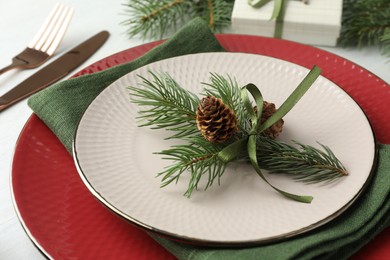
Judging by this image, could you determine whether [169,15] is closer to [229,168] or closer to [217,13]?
[217,13]

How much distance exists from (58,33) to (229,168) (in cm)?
45

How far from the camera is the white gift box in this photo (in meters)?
0.80

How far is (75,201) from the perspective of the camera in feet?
1.78

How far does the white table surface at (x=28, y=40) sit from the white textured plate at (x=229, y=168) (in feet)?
0.44

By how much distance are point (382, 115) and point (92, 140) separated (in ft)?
1.09

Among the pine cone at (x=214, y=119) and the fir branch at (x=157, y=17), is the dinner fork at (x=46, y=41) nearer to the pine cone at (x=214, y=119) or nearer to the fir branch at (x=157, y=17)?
the fir branch at (x=157, y=17)

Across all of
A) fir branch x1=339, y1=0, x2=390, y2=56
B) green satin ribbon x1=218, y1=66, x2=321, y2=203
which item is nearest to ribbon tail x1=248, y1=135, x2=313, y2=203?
green satin ribbon x1=218, y1=66, x2=321, y2=203

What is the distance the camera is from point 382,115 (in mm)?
631

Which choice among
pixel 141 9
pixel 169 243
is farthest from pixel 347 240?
pixel 141 9

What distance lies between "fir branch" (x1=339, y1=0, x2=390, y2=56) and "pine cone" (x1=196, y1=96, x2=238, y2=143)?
0.38 meters

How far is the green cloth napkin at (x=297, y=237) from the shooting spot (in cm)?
46

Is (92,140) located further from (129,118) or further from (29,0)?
(29,0)

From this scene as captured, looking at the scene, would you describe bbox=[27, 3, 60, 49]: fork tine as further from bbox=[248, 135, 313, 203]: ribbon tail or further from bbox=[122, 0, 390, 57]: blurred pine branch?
bbox=[248, 135, 313, 203]: ribbon tail

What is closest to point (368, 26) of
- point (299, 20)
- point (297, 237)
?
point (299, 20)
